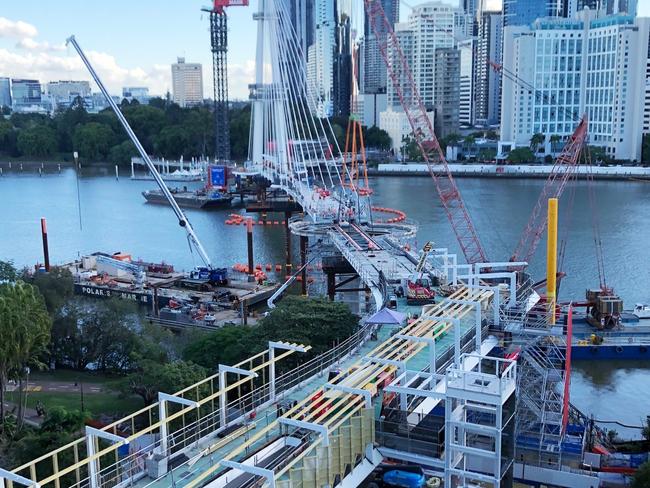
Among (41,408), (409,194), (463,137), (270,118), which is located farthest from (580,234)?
(463,137)

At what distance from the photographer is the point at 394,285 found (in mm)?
12688

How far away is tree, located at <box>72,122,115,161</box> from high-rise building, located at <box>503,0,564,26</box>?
1743 inches

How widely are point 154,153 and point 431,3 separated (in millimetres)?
36008

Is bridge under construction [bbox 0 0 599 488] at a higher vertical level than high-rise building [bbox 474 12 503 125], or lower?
lower

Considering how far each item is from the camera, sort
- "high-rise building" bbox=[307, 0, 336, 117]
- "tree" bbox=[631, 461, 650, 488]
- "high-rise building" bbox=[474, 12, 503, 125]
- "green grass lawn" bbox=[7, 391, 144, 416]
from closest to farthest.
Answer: "tree" bbox=[631, 461, 650, 488]
"green grass lawn" bbox=[7, 391, 144, 416]
"high-rise building" bbox=[474, 12, 503, 125]
"high-rise building" bbox=[307, 0, 336, 117]

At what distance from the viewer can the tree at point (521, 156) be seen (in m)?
48.6

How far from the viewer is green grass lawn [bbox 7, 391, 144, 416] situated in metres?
10.8

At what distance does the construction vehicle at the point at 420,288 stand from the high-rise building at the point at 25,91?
128 metres

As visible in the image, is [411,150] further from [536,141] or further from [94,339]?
[94,339]

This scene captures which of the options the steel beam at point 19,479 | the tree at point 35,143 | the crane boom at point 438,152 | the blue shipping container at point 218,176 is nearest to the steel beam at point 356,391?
the steel beam at point 19,479

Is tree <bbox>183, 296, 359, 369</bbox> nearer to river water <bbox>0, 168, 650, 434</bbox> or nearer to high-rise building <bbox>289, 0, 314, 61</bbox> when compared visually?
river water <bbox>0, 168, 650, 434</bbox>

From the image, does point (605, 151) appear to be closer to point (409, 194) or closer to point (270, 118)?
point (409, 194)

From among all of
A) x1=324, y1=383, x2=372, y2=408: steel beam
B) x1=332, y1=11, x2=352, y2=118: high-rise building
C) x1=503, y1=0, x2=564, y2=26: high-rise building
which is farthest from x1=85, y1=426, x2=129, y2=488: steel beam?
x1=503, y1=0, x2=564, y2=26: high-rise building

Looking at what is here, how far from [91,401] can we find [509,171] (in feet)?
132
